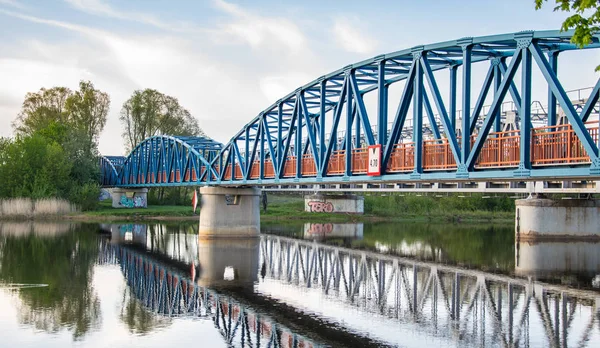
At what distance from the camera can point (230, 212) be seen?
64.0 meters

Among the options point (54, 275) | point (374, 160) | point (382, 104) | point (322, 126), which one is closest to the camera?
point (374, 160)

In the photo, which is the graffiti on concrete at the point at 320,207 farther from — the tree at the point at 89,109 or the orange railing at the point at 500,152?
the orange railing at the point at 500,152

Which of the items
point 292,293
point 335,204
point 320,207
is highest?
Result: point 335,204

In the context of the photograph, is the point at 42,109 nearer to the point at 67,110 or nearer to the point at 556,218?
the point at 67,110

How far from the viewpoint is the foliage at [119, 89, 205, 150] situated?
358ft

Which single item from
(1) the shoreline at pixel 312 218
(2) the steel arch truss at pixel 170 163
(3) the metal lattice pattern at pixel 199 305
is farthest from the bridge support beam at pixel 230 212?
(1) the shoreline at pixel 312 218

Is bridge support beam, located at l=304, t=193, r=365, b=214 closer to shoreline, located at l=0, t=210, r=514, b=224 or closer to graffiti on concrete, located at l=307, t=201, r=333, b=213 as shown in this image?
graffiti on concrete, located at l=307, t=201, r=333, b=213

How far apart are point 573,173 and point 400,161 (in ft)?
36.9

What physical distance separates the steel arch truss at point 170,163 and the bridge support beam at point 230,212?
11.1ft

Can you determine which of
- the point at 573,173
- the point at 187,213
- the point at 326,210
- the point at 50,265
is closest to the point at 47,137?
the point at 187,213

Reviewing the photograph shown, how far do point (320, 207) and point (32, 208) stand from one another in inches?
1675

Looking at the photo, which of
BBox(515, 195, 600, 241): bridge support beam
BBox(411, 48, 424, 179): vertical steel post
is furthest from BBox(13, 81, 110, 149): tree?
BBox(411, 48, 424, 179): vertical steel post

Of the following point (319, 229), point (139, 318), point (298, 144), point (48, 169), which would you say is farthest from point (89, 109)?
point (139, 318)

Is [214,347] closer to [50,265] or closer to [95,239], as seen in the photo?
[50,265]
